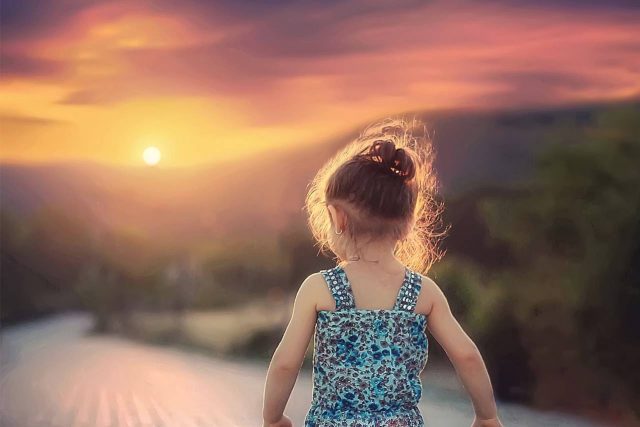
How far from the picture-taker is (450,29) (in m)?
3.79

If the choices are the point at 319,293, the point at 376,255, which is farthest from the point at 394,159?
the point at 319,293

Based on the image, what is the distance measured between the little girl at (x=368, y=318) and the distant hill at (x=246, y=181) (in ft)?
5.11

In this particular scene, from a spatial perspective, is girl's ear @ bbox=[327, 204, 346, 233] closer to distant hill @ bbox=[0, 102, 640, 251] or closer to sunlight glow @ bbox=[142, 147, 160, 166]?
distant hill @ bbox=[0, 102, 640, 251]

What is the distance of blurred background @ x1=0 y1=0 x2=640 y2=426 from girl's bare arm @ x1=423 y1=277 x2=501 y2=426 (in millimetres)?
1396

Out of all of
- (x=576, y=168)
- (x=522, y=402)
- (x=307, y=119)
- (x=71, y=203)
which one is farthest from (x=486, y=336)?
(x=71, y=203)

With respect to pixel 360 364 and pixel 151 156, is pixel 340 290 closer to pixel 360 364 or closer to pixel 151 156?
pixel 360 364

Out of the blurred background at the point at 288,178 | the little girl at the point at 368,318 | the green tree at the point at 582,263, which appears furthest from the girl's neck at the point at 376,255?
the green tree at the point at 582,263

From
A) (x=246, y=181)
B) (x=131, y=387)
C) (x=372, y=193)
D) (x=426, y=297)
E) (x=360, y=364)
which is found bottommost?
(x=131, y=387)

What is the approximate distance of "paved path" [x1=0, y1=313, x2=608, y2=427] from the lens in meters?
3.71

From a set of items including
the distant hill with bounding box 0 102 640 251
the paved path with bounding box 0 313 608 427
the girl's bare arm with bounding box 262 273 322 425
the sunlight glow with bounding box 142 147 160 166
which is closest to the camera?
the girl's bare arm with bounding box 262 273 322 425

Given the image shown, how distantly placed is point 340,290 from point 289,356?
178 mm

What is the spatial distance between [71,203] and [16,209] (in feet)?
0.80

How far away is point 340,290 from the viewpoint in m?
2.18

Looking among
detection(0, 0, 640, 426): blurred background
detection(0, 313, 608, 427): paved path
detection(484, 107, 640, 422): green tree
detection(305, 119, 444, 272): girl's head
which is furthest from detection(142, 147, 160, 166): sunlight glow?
detection(305, 119, 444, 272): girl's head
